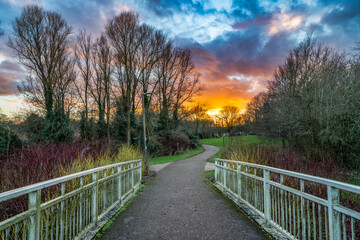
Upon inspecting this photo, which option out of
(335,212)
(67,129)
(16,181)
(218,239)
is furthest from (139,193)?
(67,129)

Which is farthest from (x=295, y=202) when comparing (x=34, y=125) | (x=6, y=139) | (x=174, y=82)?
(x=174, y=82)

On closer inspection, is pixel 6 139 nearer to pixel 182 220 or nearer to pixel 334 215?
pixel 182 220

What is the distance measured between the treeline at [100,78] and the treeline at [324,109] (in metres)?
12.4

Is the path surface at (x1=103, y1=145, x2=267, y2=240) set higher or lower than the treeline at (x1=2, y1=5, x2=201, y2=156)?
lower

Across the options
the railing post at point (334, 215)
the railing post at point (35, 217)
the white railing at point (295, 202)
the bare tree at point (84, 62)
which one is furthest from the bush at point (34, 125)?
the railing post at point (334, 215)

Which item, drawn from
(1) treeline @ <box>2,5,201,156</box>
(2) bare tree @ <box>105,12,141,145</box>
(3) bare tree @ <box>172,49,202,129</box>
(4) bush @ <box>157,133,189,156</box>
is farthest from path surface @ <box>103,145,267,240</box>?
(3) bare tree @ <box>172,49,202,129</box>

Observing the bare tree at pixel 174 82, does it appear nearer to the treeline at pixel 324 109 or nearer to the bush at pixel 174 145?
the bush at pixel 174 145

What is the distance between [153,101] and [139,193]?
2088cm

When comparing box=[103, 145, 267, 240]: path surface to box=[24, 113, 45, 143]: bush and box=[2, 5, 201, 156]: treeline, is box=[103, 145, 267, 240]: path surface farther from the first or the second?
box=[24, 113, 45, 143]: bush

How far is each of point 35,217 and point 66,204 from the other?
0.71 meters

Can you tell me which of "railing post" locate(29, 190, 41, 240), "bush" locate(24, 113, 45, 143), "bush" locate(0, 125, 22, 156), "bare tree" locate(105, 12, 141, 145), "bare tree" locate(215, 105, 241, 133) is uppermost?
"bare tree" locate(105, 12, 141, 145)

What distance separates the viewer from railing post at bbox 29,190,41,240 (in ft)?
7.57

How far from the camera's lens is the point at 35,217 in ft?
7.73

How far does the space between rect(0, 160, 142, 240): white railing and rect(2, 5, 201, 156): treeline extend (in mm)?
12797
